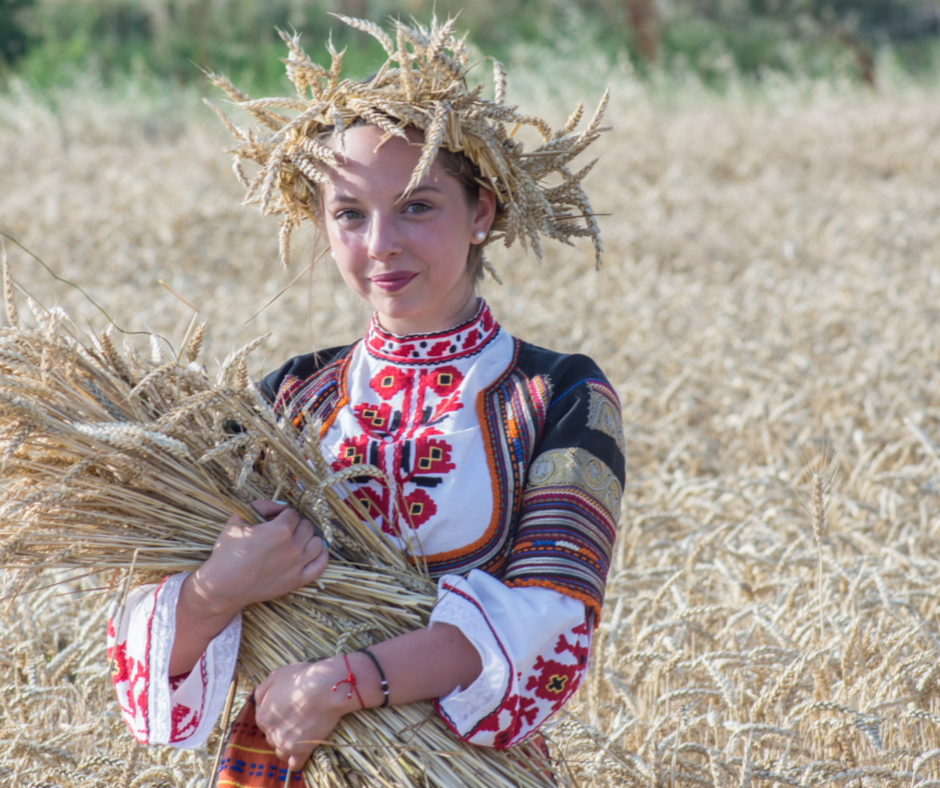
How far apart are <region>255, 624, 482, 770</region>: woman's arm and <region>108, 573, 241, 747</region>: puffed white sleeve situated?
0.35 feet

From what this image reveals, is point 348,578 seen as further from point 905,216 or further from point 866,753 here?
point 905,216

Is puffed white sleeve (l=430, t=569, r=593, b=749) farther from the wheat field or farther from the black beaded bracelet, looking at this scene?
the wheat field

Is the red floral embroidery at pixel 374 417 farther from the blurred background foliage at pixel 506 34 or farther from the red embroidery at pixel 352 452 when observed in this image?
the blurred background foliage at pixel 506 34

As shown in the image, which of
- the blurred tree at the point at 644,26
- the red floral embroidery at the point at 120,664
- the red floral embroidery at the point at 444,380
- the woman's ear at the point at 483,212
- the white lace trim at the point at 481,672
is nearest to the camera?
the white lace trim at the point at 481,672

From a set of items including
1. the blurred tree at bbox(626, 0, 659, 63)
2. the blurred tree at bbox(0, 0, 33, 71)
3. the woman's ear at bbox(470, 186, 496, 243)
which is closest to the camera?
the woman's ear at bbox(470, 186, 496, 243)

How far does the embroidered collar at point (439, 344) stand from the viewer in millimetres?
1764

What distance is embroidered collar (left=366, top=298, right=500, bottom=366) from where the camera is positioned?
1.76 metres

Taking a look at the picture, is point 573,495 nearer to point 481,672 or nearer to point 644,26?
point 481,672

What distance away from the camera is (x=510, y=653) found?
4.86 ft

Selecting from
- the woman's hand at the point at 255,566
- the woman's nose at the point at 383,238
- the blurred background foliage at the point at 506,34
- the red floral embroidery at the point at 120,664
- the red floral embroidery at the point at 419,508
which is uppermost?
the blurred background foliage at the point at 506,34

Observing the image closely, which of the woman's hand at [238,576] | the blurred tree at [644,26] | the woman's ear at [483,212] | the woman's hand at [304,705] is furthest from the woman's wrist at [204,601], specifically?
the blurred tree at [644,26]

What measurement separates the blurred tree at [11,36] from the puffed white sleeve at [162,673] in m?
11.6

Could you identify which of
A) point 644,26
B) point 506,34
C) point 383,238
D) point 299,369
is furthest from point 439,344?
point 644,26

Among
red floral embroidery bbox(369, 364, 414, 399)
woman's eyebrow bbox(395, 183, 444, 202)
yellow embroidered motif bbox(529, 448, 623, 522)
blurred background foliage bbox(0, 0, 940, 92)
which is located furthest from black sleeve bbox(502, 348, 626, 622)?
blurred background foliage bbox(0, 0, 940, 92)
